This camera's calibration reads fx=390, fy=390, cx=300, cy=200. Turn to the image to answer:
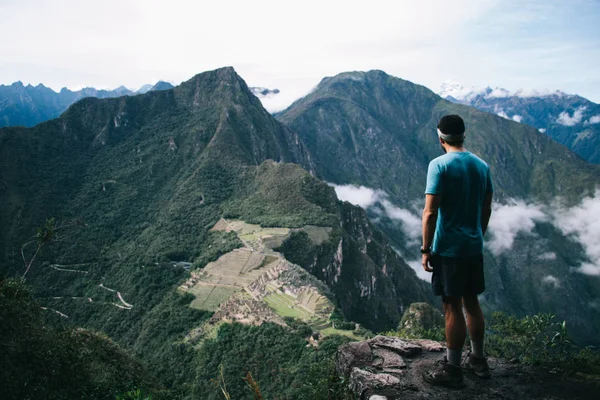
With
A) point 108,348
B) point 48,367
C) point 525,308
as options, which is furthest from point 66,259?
point 525,308

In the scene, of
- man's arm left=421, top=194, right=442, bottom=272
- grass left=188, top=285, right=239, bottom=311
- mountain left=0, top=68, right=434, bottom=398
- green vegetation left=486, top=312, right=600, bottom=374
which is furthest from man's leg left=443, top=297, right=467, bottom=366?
grass left=188, top=285, right=239, bottom=311

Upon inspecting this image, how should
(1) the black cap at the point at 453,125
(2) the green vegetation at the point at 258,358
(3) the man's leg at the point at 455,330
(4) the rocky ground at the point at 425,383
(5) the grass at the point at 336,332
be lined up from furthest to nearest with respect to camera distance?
(5) the grass at the point at 336,332 → (2) the green vegetation at the point at 258,358 → (1) the black cap at the point at 453,125 → (3) the man's leg at the point at 455,330 → (4) the rocky ground at the point at 425,383

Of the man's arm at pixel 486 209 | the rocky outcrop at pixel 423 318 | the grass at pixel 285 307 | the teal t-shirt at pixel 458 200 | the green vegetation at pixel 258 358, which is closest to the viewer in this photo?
the teal t-shirt at pixel 458 200

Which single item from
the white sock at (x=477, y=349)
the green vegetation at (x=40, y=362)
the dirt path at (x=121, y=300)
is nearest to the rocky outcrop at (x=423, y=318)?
the green vegetation at (x=40, y=362)

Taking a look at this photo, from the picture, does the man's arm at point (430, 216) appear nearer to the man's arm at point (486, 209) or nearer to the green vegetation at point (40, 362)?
the man's arm at point (486, 209)

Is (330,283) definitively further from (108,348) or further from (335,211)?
(108,348)

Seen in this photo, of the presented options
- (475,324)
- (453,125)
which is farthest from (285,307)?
(453,125)
